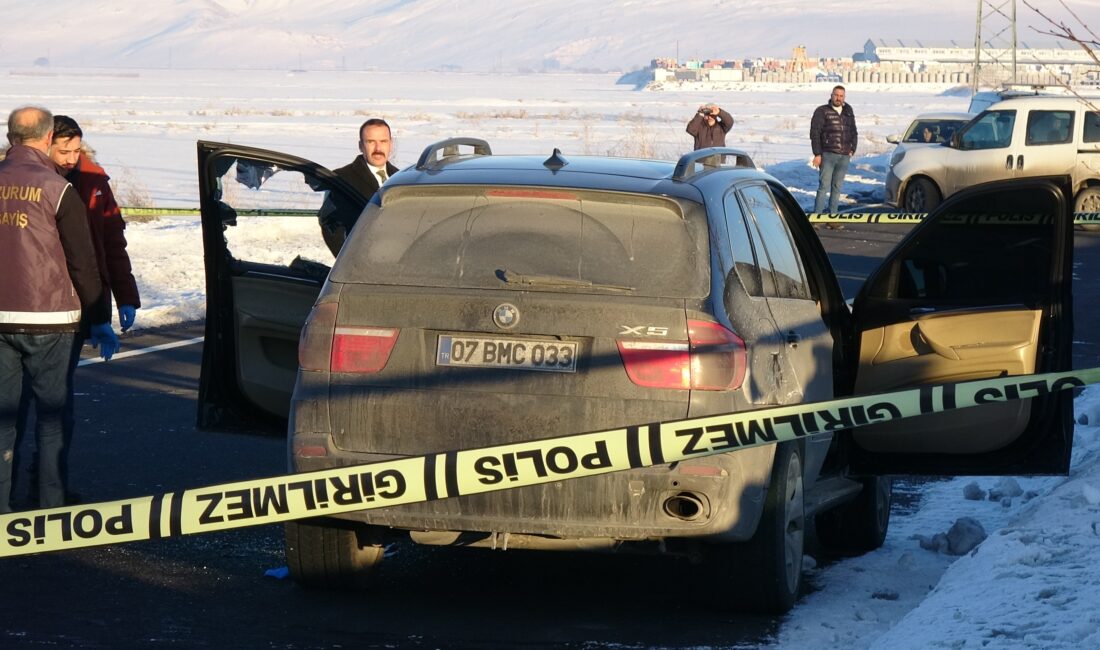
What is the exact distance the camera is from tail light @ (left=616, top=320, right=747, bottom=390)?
5328 mm

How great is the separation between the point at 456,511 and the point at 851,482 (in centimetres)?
212

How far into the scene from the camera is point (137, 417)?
976cm

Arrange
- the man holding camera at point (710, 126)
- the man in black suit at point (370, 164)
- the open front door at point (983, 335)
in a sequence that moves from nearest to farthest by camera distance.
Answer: the open front door at point (983, 335) < the man in black suit at point (370, 164) < the man holding camera at point (710, 126)

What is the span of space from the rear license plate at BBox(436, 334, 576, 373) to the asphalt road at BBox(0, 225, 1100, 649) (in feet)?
3.05

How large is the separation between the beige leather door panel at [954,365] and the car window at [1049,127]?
18.7 meters

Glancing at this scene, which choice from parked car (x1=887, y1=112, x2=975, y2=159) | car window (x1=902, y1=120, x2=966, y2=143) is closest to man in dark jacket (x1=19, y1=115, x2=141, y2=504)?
parked car (x1=887, y1=112, x2=975, y2=159)

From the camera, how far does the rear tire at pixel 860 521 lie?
6.94 meters

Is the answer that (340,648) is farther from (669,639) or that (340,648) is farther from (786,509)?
(786,509)

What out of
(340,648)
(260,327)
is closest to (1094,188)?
(260,327)

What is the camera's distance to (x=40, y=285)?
6.89 meters

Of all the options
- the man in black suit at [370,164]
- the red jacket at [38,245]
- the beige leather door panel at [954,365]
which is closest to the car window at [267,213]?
the man in black suit at [370,164]

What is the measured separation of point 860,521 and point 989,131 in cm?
1923

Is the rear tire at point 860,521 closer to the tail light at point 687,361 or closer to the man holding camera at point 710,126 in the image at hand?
the tail light at point 687,361

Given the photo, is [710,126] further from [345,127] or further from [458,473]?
[345,127]
